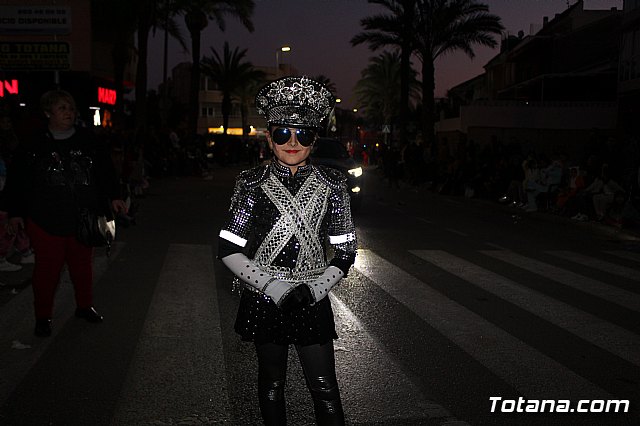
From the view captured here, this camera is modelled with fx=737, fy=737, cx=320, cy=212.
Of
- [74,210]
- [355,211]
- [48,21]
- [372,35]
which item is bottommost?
[355,211]

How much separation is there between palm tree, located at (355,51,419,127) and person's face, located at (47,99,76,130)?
69.4 meters

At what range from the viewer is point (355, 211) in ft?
57.4

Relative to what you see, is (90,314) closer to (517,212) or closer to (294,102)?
(294,102)

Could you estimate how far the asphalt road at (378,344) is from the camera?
14.8 ft

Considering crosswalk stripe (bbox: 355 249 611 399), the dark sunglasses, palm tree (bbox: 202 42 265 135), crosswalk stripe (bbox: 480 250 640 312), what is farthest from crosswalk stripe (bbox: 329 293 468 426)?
palm tree (bbox: 202 42 265 135)

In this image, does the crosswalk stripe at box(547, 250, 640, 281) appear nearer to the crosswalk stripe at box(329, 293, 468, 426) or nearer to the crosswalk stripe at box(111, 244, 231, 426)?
the crosswalk stripe at box(329, 293, 468, 426)

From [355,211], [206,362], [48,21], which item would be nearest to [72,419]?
[206,362]

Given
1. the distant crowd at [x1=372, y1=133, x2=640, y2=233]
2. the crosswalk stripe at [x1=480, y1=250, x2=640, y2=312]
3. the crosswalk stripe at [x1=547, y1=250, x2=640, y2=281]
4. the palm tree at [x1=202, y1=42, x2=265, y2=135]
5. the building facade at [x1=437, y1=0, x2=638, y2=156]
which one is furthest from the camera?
the palm tree at [x1=202, y1=42, x2=265, y2=135]

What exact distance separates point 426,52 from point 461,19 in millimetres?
2312

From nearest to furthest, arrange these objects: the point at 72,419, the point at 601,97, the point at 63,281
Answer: the point at 72,419, the point at 63,281, the point at 601,97

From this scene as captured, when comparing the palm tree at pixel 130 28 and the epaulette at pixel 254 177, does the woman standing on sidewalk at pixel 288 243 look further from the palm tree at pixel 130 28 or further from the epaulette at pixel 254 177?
the palm tree at pixel 130 28

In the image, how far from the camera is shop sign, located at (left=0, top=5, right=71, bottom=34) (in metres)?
13.1

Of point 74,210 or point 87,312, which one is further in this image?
point 87,312

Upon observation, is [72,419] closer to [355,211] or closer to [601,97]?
[355,211]
